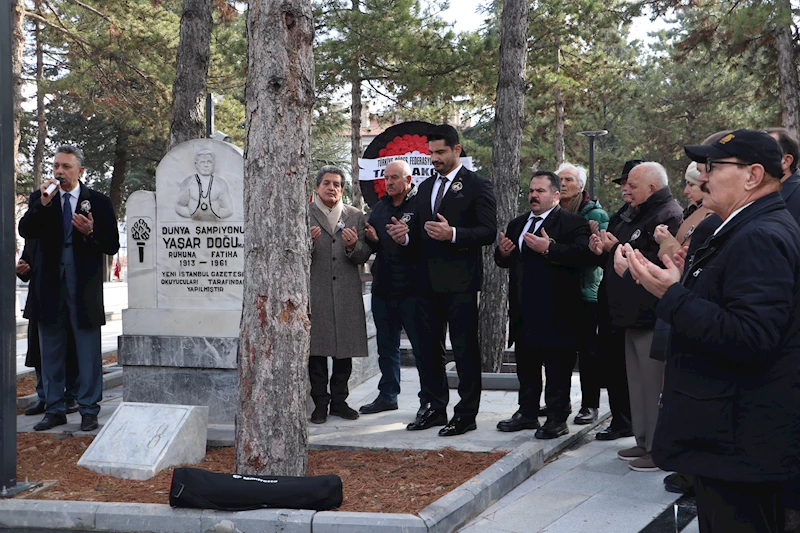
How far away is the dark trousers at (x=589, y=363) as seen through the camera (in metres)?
6.99

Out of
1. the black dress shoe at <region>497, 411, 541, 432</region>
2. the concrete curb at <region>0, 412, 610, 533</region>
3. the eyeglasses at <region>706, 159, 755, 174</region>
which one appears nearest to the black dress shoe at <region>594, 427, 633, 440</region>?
the black dress shoe at <region>497, 411, 541, 432</region>

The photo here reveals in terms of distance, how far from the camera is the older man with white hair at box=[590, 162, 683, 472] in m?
5.59

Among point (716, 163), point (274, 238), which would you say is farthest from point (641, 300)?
point (716, 163)

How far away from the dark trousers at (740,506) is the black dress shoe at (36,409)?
6.39 m

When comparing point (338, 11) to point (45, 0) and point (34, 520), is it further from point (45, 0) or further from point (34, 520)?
point (34, 520)

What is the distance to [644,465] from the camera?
5578mm

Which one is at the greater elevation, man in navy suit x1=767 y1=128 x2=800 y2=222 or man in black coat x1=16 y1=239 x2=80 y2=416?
man in navy suit x1=767 y1=128 x2=800 y2=222

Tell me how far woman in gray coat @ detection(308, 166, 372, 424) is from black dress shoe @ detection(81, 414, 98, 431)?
5.81 ft

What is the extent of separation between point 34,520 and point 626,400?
424 centimetres

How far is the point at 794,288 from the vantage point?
9.33 feet

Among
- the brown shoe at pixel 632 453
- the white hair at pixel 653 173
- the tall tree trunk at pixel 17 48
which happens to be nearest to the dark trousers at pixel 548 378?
the brown shoe at pixel 632 453

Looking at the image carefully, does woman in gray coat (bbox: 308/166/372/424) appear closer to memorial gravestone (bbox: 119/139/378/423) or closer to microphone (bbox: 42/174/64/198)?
memorial gravestone (bbox: 119/139/378/423)

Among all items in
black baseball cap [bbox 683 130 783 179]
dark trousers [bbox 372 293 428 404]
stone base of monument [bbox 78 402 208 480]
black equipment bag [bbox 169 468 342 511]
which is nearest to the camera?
black baseball cap [bbox 683 130 783 179]

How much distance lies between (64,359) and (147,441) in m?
1.80
